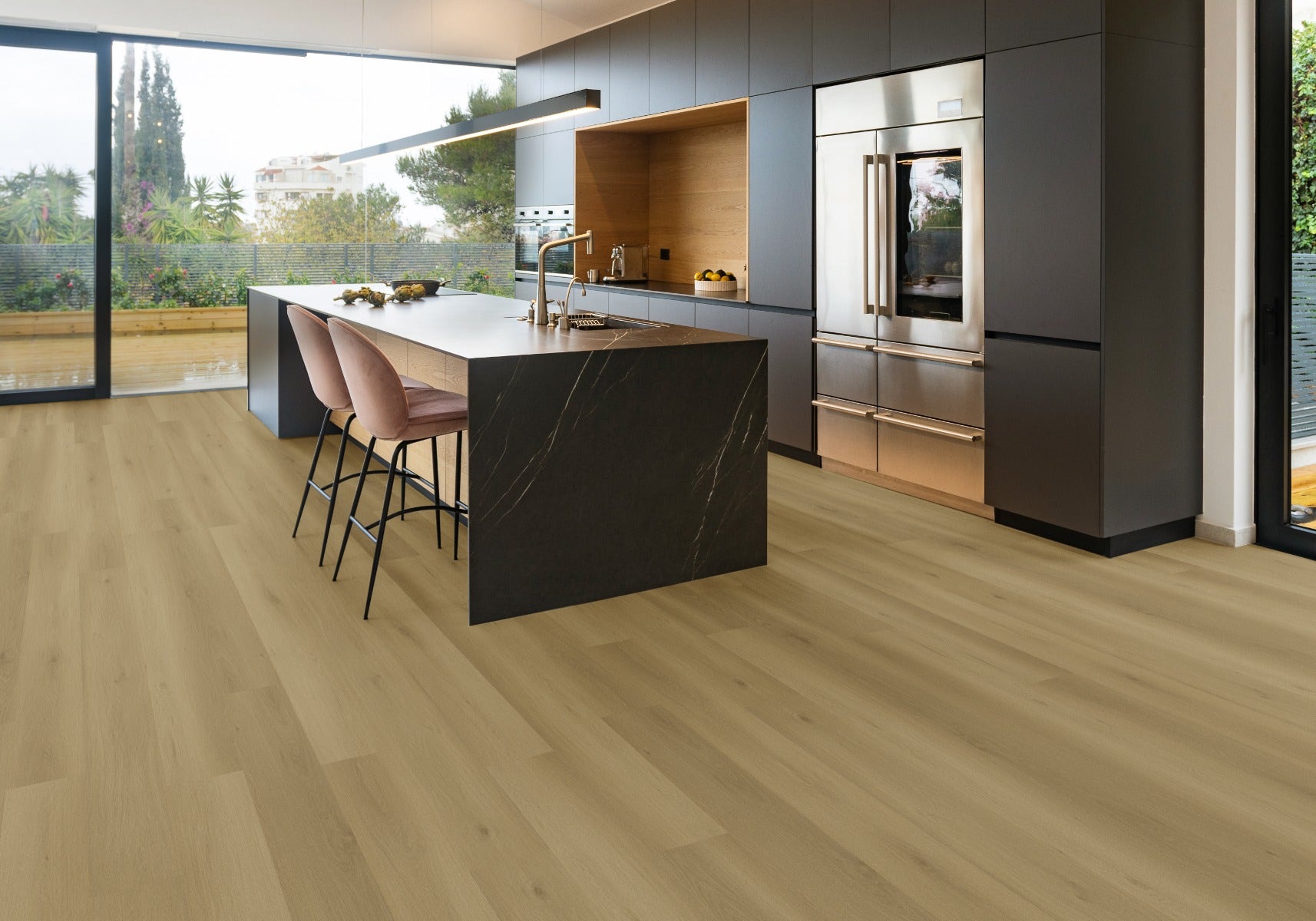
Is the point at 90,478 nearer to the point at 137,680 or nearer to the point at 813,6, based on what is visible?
the point at 137,680

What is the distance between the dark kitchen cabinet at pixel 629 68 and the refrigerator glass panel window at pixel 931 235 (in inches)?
101

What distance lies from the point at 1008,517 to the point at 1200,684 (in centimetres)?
163

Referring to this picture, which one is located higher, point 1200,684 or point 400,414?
point 400,414

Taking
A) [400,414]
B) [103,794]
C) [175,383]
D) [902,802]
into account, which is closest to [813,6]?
[400,414]

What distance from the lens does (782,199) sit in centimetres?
567

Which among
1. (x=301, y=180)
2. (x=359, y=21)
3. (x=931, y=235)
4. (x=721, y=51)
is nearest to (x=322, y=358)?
(x=931, y=235)

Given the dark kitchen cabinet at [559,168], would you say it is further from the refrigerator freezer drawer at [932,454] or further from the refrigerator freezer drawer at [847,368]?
the refrigerator freezer drawer at [932,454]

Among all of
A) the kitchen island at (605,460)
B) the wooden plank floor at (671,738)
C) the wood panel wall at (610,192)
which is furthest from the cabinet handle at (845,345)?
the wood panel wall at (610,192)

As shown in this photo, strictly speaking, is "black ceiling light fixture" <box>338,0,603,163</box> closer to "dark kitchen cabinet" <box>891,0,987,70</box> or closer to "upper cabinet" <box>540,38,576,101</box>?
"dark kitchen cabinet" <box>891,0,987,70</box>

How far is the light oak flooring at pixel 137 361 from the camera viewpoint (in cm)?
752

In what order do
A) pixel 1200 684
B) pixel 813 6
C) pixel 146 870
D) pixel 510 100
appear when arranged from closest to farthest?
pixel 146 870
pixel 1200 684
pixel 813 6
pixel 510 100

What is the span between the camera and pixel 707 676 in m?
2.99

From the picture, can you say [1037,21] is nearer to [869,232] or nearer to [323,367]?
[869,232]

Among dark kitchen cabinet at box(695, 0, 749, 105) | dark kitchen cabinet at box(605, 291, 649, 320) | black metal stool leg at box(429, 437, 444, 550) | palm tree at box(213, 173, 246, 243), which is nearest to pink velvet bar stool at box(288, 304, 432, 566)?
black metal stool leg at box(429, 437, 444, 550)
